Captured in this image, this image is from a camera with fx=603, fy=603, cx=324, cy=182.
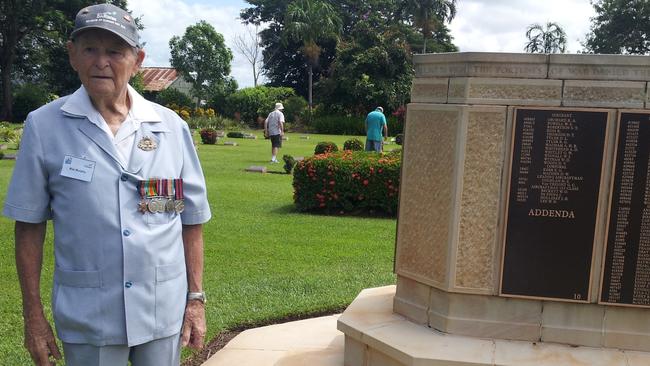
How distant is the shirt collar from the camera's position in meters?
2.25

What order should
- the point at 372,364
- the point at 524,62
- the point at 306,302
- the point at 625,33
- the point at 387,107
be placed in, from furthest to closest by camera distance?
1. the point at 625,33
2. the point at 387,107
3. the point at 306,302
4. the point at 372,364
5. the point at 524,62

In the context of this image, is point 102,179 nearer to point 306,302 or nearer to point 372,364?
point 372,364

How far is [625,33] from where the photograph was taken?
164 ft

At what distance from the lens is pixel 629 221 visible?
11.7 feet

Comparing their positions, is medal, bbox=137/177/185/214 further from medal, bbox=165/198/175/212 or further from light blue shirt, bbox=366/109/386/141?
light blue shirt, bbox=366/109/386/141

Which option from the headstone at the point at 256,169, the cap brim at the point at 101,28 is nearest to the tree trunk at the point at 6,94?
the headstone at the point at 256,169

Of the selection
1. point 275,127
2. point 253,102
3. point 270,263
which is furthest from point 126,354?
point 253,102

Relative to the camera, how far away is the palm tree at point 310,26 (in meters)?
44.2

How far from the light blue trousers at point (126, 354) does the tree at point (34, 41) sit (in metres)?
36.8

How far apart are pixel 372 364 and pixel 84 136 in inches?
91.8

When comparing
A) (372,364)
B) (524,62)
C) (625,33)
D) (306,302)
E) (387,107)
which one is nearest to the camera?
(524,62)

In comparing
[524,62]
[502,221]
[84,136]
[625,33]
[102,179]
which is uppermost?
[625,33]

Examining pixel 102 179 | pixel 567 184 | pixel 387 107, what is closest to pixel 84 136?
pixel 102 179

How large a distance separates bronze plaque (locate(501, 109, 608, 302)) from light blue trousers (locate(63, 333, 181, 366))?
2.10 metres
